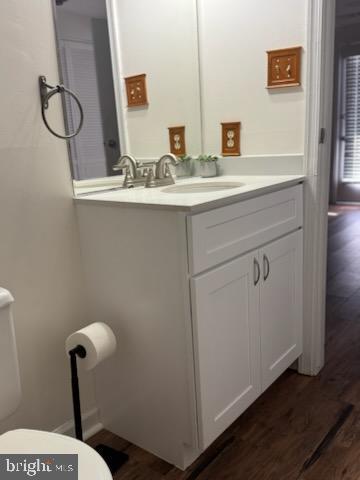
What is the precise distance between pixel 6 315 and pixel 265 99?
4.55 ft

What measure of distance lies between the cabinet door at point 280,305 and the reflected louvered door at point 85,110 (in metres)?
0.72

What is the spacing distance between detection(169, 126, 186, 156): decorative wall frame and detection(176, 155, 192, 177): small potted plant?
0.11 ft

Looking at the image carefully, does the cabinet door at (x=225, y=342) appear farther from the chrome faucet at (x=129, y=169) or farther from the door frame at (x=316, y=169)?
the chrome faucet at (x=129, y=169)

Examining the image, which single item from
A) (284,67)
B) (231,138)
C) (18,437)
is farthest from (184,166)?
(18,437)

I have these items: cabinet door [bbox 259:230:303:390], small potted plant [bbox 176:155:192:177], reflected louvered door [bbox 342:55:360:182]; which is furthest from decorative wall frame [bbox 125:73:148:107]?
reflected louvered door [bbox 342:55:360:182]

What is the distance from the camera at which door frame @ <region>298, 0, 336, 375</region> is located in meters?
1.70

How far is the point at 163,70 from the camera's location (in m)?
2.08

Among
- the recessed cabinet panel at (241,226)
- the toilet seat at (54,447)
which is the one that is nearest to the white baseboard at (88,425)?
the toilet seat at (54,447)

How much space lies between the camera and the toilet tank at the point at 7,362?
1119 millimetres

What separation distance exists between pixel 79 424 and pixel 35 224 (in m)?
0.68

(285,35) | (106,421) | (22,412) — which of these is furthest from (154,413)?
(285,35)

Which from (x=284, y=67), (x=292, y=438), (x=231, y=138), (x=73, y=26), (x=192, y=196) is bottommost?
(x=292, y=438)

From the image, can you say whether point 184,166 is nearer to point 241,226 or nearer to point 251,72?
point 251,72

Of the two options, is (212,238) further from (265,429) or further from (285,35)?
(285,35)
